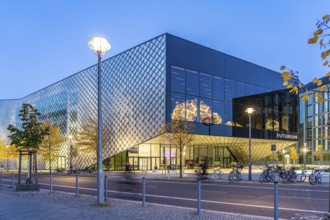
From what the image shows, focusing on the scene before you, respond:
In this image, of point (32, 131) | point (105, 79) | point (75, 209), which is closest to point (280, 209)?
point (75, 209)

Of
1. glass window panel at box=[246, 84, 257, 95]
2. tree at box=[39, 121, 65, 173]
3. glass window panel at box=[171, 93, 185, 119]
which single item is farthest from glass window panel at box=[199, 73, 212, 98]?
tree at box=[39, 121, 65, 173]

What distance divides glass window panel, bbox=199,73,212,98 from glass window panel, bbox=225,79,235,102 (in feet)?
11.3

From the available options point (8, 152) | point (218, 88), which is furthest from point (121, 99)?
point (8, 152)

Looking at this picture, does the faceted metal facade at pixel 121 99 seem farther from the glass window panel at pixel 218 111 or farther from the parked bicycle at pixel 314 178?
the parked bicycle at pixel 314 178

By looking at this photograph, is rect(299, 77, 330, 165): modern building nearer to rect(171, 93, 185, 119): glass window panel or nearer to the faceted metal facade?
rect(171, 93, 185, 119): glass window panel

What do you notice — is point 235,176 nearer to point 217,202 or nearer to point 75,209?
point 217,202

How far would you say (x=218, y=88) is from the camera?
49.2 meters

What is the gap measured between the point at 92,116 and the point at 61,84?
49.9 feet

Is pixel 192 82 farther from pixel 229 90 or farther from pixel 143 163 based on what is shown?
pixel 143 163

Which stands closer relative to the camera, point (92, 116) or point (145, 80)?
point (145, 80)

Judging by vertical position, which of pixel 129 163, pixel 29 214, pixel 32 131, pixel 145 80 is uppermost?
pixel 145 80

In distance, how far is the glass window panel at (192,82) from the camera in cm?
4506

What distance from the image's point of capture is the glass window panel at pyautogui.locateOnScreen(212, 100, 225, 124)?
1909 inches

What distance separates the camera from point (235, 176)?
2828cm
